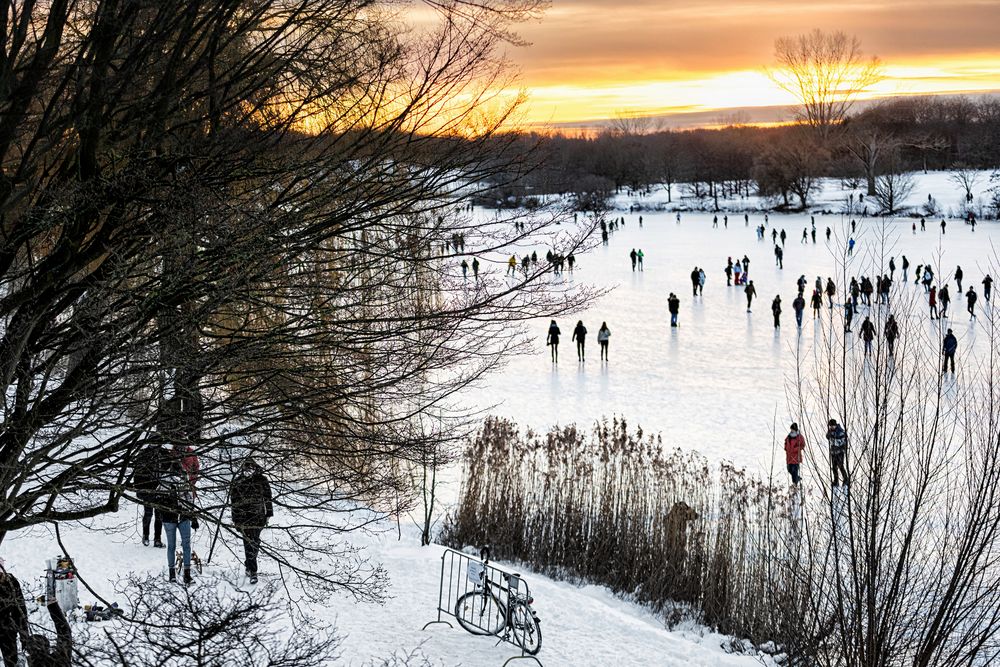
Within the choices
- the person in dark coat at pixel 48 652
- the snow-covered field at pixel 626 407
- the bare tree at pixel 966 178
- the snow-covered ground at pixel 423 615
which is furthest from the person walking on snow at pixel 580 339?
the bare tree at pixel 966 178

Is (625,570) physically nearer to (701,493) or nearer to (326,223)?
(701,493)

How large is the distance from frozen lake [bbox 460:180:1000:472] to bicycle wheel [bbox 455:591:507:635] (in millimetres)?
3201

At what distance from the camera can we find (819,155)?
8600 centimetres

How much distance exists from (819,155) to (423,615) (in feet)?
273

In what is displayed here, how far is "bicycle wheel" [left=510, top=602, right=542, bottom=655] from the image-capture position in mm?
9234

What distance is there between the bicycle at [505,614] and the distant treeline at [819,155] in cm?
5349

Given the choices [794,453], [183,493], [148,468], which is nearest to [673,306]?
[794,453]

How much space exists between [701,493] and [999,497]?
19.6 feet

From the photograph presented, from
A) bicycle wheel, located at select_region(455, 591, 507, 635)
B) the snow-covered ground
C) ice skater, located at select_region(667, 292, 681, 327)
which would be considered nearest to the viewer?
the snow-covered ground

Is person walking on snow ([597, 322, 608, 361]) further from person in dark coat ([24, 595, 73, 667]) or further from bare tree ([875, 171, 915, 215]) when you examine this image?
bare tree ([875, 171, 915, 215])

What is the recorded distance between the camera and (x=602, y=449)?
13.6 metres

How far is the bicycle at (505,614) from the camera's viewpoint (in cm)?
924

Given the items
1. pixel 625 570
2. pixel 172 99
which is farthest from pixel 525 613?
pixel 172 99

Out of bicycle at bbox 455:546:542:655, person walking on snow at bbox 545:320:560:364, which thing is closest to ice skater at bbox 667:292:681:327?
person walking on snow at bbox 545:320:560:364
